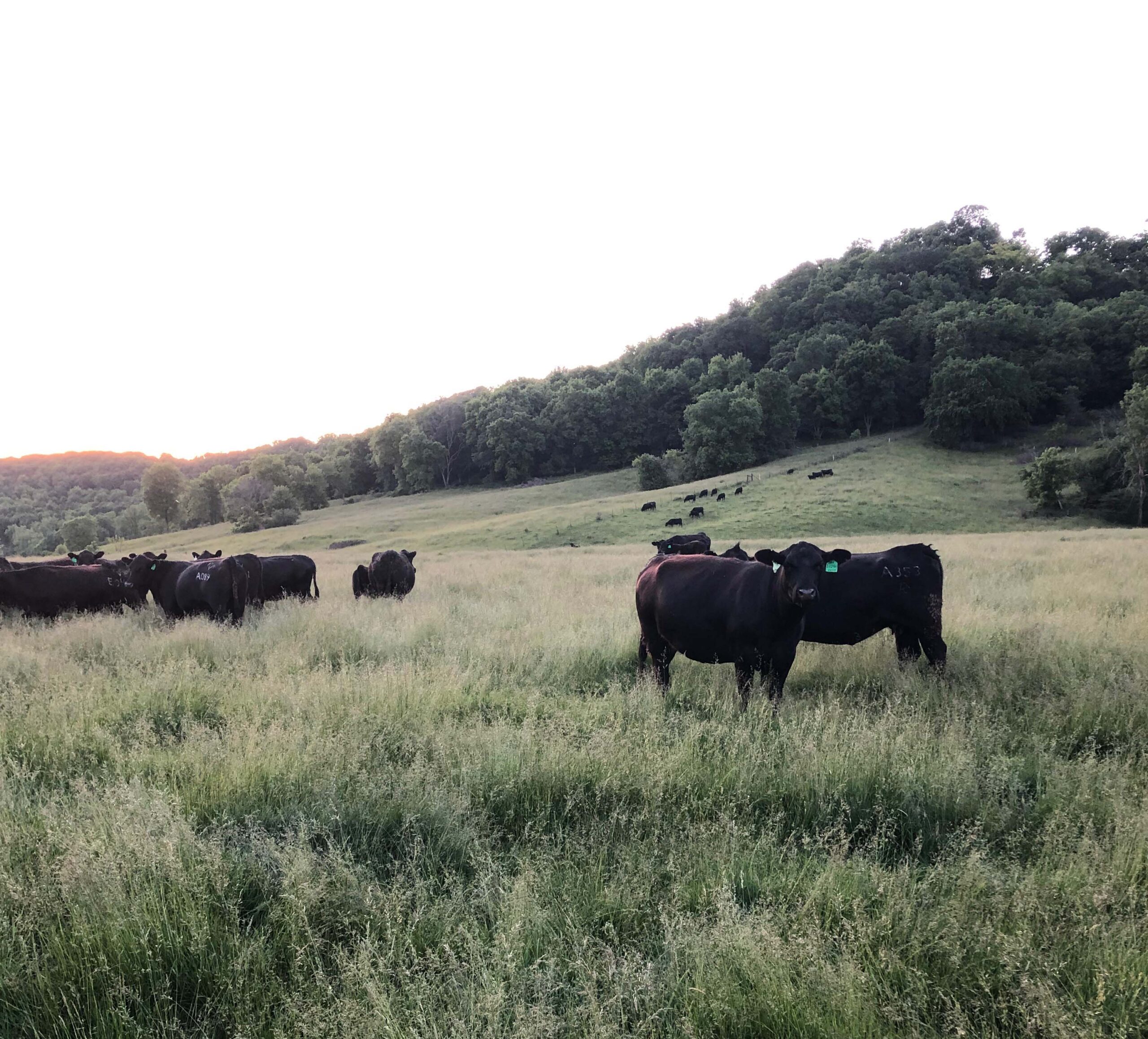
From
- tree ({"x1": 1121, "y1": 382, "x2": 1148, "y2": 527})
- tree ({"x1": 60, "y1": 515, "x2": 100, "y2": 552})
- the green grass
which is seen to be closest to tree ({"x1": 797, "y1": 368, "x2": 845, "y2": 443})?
tree ({"x1": 1121, "y1": 382, "x2": 1148, "y2": 527})

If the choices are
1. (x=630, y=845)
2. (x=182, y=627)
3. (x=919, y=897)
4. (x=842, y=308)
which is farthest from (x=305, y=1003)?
(x=842, y=308)

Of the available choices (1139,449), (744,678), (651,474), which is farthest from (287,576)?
(651,474)

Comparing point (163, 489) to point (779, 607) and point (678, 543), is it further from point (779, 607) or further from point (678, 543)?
point (779, 607)

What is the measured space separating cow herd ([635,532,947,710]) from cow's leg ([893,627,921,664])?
1cm

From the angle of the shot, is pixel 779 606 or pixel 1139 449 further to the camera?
pixel 1139 449

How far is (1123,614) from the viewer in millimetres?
9406

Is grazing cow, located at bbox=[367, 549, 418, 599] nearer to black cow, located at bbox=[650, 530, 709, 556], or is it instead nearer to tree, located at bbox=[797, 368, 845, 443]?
black cow, located at bbox=[650, 530, 709, 556]

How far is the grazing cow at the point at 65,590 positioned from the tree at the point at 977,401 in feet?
214

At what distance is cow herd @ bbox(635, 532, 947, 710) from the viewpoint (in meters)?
6.64

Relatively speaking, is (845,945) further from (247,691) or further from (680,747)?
(247,691)

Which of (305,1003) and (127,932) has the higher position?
(127,932)

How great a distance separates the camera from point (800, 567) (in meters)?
6.50

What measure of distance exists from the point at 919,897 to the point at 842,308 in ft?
330

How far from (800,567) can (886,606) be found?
206cm
